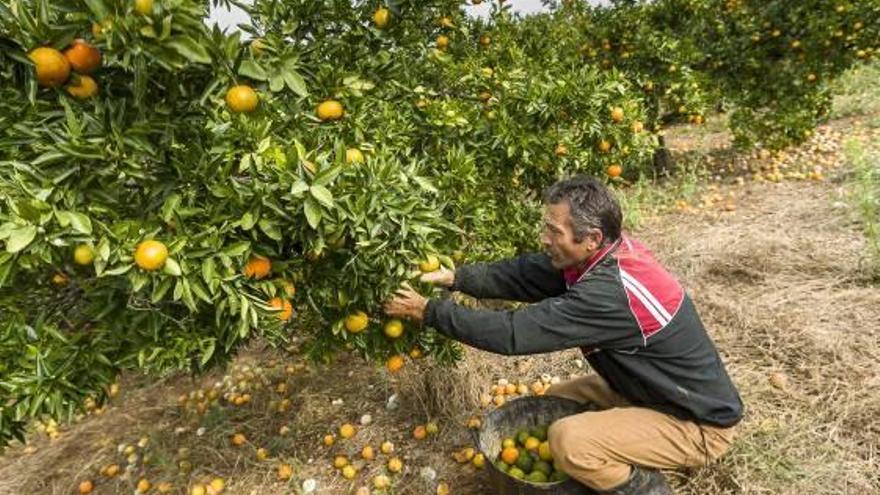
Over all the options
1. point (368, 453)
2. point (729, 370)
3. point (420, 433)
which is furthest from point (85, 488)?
point (729, 370)

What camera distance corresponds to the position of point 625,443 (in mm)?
2379

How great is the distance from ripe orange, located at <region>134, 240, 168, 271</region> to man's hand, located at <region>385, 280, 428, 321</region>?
886 millimetres

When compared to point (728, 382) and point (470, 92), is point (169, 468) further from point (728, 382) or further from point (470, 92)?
point (728, 382)

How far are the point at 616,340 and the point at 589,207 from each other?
1.78 ft

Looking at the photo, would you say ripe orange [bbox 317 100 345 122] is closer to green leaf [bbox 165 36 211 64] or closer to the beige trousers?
green leaf [bbox 165 36 211 64]

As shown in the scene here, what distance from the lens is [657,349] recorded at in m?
2.38

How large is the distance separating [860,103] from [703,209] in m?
4.04

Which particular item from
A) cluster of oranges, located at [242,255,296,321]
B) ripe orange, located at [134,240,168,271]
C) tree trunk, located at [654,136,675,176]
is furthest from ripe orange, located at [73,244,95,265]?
tree trunk, located at [654,136,675,176]

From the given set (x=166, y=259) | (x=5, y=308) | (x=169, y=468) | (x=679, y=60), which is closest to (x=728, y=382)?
(x=166, y=259)

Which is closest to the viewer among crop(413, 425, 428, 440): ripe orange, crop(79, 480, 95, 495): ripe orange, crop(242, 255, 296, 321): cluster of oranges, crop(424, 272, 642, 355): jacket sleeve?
crop(242, 255, 296, 321): cluster of oranges

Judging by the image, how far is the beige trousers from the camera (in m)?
2.35

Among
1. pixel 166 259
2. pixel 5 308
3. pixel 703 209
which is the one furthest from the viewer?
pixel 703 209

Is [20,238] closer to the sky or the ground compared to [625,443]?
closer to the sky

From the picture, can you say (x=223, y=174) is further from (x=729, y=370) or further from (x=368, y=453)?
(x=729, y=370)
